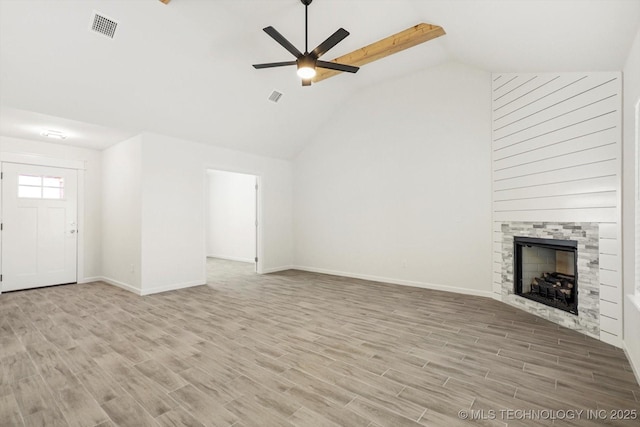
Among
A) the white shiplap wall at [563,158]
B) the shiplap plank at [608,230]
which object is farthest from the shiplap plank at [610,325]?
the shiplap plank at [608,230]

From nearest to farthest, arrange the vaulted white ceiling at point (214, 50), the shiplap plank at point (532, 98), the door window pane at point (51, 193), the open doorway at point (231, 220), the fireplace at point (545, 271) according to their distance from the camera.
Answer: the vaulted white ceiling at point (214, 50)
the shiplap plank at point (532, 98)
the fireplace at point (545, 271)
the door window pane at point (51, 193)
the open doorway at point (231, 220)

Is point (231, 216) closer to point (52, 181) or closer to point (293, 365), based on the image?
point (52, 181)

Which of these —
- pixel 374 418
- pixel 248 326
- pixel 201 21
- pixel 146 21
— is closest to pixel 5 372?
pixel 248 326

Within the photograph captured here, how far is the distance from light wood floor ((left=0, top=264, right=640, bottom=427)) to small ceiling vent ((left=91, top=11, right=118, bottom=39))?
3384mm

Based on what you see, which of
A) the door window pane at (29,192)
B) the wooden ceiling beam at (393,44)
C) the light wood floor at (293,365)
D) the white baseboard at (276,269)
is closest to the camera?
the light wood floor at (293,365)

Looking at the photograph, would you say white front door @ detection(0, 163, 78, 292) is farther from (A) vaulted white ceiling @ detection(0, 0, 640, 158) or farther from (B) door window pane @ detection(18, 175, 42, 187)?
(A) vaulted white ceiling @ detection(0, 0, 640, 158)

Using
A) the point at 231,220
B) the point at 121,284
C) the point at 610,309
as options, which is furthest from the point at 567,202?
the point at 231,220

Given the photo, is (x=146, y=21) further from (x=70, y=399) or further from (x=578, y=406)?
(x=578, y=406)

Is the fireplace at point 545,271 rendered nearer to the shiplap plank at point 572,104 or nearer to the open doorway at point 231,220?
A: the shiplap plank at point 572,104

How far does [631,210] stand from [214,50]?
16.6 ft

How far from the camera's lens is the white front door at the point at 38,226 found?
519cm

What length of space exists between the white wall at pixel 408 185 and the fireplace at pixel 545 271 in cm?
53

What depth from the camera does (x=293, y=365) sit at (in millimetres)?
2475

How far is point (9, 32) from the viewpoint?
305 centimetres
